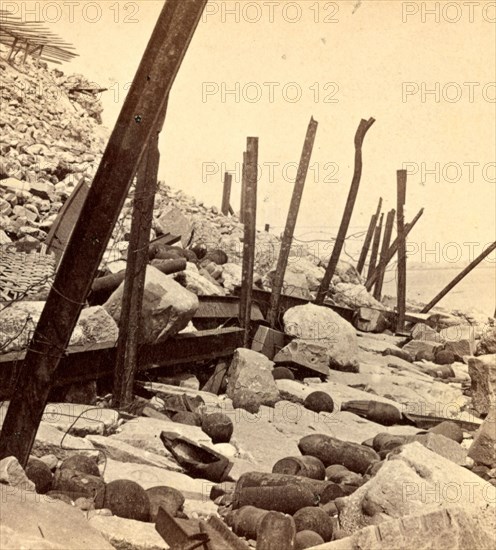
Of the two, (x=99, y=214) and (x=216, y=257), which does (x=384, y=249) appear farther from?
(x=99, y=214)

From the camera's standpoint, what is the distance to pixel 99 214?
4148mm

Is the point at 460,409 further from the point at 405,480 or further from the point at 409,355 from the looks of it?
the point at 405,480

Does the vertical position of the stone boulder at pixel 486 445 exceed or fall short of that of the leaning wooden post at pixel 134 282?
it falls short

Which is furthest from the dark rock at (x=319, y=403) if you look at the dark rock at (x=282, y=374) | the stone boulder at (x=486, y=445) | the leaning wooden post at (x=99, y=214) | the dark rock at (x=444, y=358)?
the dark rock at (x=444, y=358)

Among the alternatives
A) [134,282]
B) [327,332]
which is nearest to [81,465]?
[134,282]

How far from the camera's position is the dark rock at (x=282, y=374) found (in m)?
10.1

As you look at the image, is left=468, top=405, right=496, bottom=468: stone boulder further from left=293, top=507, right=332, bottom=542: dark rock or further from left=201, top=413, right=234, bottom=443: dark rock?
left=293, top=507, right=332, bottom=542: dark rock

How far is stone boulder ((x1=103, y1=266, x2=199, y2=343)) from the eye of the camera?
8242 mm

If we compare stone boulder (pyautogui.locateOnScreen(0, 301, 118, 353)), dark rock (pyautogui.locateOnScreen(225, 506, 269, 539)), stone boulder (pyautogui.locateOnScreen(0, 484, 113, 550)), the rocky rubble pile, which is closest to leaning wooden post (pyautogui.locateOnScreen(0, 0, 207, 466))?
the rocky rubble pile

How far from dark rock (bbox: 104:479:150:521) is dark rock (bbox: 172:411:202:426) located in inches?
106

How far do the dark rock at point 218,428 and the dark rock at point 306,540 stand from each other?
8.73 ft

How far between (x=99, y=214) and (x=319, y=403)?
5.39 m

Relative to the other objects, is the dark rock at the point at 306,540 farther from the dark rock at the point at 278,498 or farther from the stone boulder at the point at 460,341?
the stone boulder at the point at 460,341

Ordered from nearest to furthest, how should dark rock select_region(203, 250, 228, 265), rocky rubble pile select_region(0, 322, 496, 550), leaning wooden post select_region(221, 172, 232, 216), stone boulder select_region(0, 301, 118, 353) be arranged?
rocky rubble pile select_region(0, 322, 496, 550), stone boulder select_region(0, 301, 118, 353), dark rock select_region(203, 250, 228, 265), leaning wooden post select_region(221, 172, 232, 216)
